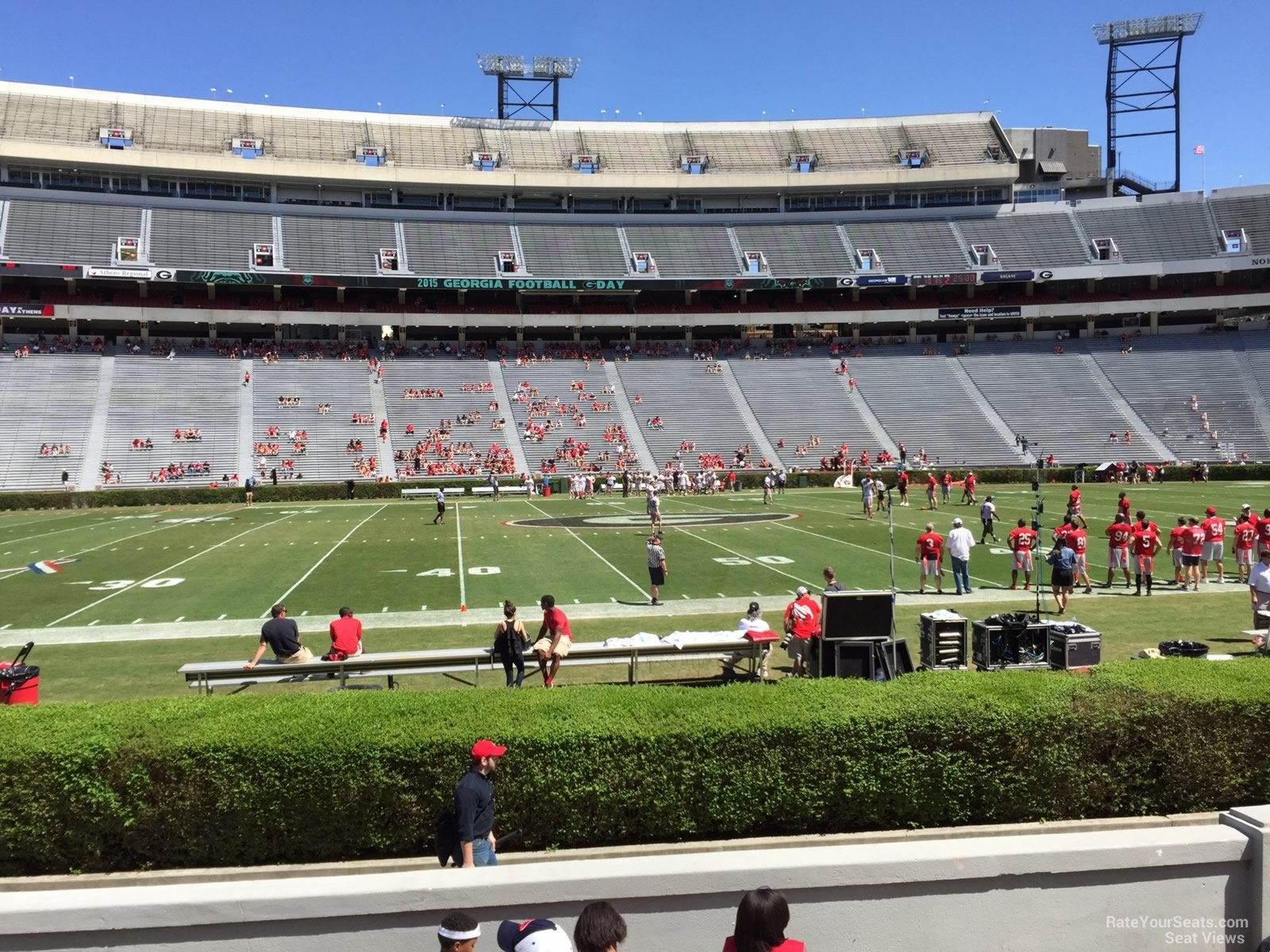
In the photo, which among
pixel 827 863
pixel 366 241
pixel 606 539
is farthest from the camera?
pixel 366 241

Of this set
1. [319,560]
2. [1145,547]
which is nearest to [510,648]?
[1145,547]

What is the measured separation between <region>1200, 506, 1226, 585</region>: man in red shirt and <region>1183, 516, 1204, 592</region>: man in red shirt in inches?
10.2

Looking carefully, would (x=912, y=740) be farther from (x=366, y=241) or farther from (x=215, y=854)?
(x=366, y=241)

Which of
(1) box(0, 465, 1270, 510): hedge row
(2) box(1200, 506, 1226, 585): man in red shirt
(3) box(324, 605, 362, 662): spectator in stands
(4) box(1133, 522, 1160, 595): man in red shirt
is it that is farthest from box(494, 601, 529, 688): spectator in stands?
(1) box(0, 465, 1270, 510): hedge row

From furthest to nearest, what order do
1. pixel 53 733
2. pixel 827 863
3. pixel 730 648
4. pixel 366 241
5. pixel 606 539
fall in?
pixel 366 241 → pixel 606 539 → pixel 730 648 → pixel 53 733 → pixel 827 863

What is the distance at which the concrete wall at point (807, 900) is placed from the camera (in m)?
4.71

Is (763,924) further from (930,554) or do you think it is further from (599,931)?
(930,554)

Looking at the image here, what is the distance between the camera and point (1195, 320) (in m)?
72.5

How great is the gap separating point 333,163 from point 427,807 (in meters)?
74.9

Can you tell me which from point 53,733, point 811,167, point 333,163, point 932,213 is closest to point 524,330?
point 333,163

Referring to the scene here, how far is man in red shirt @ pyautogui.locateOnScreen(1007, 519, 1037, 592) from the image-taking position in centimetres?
1906

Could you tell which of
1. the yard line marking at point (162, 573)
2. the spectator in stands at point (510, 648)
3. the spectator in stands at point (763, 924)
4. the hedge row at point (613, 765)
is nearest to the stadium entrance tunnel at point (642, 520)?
the yard line marking at point (162, 573)

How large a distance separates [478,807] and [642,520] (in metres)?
28.5

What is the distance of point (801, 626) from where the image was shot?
12.5 m
